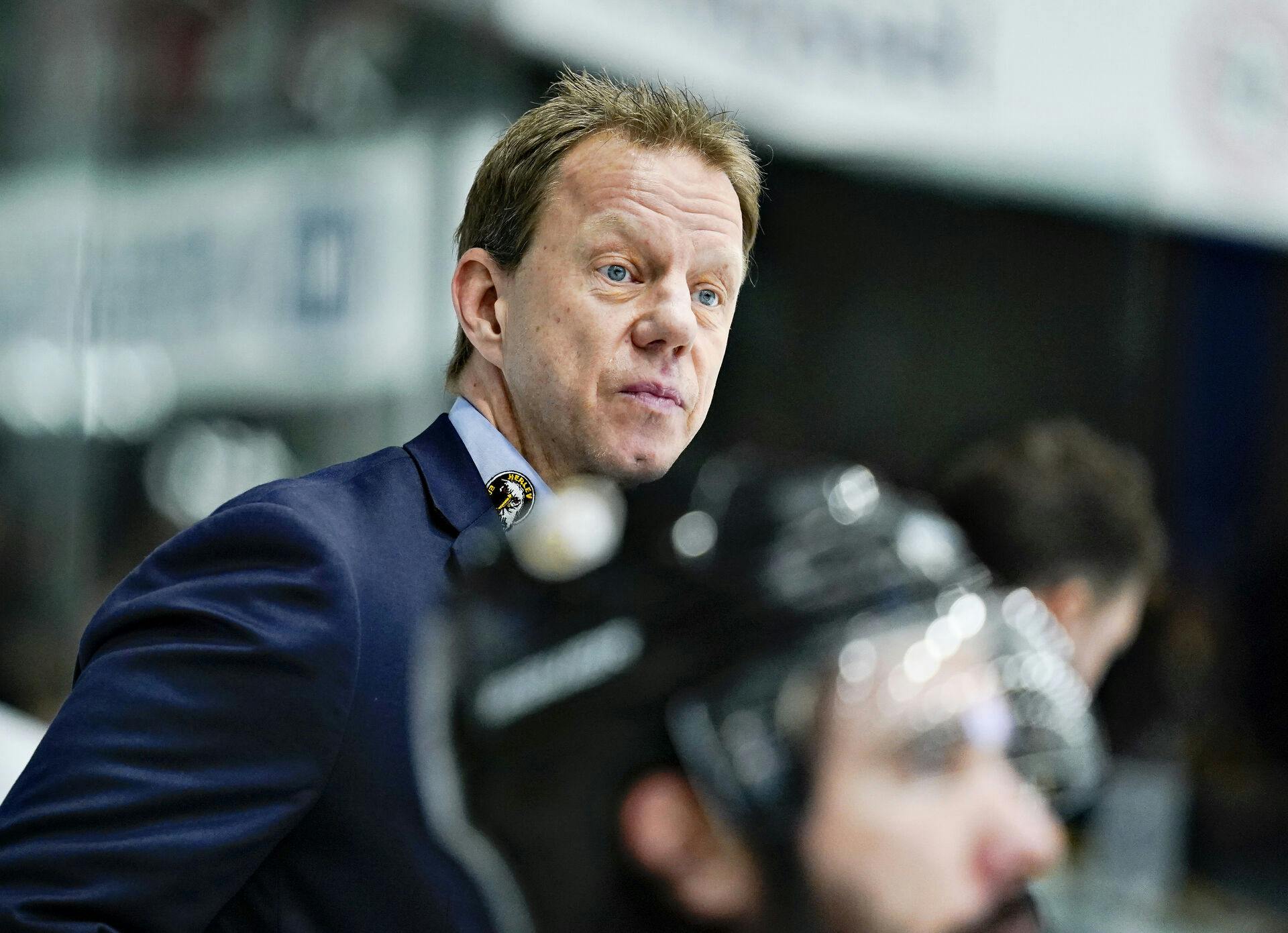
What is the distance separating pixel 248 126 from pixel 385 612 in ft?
9.19

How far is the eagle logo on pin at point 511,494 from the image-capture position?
1.07 meters

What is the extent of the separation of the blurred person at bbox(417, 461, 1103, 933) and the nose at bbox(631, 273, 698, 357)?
398 mm

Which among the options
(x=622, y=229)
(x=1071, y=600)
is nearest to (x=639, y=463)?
(x=622, y=229)

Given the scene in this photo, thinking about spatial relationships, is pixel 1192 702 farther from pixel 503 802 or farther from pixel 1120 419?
pixel 503 802

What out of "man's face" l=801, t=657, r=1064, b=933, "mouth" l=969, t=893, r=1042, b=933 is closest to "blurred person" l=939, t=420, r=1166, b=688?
"mouth" l=969, t=893, r=1042, b=933

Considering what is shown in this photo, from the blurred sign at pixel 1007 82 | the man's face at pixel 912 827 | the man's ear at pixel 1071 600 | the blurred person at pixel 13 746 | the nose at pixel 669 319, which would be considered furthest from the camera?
the blurred sign at pixel 1007 82

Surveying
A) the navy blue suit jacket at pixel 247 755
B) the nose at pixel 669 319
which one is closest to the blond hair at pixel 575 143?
the nose at pixel 669 319

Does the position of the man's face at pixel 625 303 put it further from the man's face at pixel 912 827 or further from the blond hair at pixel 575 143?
the man's face at pixel 912 827

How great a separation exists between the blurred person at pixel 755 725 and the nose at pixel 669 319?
398mm

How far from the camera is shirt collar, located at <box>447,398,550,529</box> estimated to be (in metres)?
1.09

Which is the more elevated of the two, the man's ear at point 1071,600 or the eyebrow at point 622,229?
the eyebrow at point 622,229

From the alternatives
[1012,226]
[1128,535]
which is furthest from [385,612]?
[1012,226]

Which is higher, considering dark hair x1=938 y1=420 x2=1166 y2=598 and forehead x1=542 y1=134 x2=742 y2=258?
forehead x1=542 y1=134 x2=742 y2=258

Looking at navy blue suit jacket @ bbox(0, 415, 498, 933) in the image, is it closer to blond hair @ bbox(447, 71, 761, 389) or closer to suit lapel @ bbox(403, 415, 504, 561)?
suit lapel @ bbox(403, 415, 504, 561)
